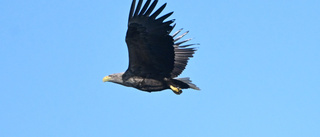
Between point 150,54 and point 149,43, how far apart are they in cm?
35

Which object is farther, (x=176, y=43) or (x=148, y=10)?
(x=176, y=43)

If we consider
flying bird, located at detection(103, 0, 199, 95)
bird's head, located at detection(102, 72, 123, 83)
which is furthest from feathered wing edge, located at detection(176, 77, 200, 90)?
bird's head, located at detection(102, 72, 123, 83)

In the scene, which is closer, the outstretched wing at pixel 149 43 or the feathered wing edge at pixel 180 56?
the outstretched wing at pixel 149 43

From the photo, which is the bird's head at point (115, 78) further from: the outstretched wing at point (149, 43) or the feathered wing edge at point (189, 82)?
the feathered wing edge at point (189, 82)

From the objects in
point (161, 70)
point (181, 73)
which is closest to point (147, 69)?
point (161, 70)

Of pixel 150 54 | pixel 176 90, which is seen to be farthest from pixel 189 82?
pixel 150 54

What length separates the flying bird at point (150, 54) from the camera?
40.6 feet

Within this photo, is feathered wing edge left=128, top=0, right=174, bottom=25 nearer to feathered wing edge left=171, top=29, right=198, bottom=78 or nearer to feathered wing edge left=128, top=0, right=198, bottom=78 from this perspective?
feathered wing edge left=128, top=0, right=198, bottom=78

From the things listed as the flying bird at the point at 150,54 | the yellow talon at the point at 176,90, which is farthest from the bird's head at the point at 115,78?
the yellow talon at the point at 176,90

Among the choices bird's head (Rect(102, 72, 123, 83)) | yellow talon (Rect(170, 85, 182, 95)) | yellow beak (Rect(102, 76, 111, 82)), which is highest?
yellow beak (Rect(102, 76, 111, 82))

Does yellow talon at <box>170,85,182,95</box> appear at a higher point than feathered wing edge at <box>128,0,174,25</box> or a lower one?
lower

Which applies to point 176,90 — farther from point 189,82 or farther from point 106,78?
point 106,78

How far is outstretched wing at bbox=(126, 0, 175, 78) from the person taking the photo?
487 inches

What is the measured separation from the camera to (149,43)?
12.7m
